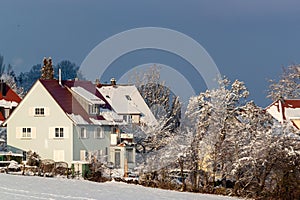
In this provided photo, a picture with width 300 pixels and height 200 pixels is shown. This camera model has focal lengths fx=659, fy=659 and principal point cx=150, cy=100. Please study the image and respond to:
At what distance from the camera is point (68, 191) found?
25.5m

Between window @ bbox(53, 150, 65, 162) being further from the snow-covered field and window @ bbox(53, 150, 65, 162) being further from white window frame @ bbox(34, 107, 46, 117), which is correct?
the snow-covered field

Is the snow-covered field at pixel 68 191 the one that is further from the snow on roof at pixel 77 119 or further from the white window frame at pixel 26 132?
the white window frame at pixel 26 132

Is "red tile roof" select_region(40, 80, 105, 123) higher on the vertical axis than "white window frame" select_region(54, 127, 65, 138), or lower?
higher

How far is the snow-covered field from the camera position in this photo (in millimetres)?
22981

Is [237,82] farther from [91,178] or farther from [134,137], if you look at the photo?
[134,137]

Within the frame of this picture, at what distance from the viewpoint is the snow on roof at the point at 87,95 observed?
46119mm

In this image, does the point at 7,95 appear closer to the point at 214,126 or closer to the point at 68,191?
the point at 214,126

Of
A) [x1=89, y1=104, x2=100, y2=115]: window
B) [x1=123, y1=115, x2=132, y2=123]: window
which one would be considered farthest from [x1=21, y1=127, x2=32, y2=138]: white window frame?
[x1=123, y1=115, x2=132, y2=123]: window

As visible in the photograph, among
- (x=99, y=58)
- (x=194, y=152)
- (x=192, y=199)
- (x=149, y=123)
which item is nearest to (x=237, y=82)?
(x=194, y=152)

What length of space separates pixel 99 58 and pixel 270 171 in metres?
12.7

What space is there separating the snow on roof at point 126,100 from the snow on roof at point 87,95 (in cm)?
473

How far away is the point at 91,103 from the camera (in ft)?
150

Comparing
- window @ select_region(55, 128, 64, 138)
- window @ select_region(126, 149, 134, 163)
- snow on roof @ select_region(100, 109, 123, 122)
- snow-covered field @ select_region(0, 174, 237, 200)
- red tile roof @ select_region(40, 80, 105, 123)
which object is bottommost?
snow-covered field @ select_region(0, 174, 237, 200)

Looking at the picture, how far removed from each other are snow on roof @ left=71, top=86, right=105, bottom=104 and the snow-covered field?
15447mm
